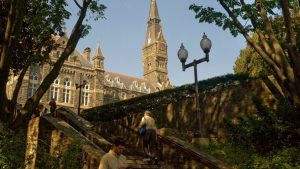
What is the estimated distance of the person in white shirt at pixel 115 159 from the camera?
19.4 feet

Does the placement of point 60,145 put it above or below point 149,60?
below

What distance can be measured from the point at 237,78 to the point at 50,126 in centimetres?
906

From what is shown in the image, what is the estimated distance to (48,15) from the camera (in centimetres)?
1434

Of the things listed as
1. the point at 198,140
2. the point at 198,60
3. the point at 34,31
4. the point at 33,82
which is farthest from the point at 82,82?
the point at 198,140

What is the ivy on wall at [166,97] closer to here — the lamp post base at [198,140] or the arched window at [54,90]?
the lamp post base at [198,140]

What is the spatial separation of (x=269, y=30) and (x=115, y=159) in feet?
23.5

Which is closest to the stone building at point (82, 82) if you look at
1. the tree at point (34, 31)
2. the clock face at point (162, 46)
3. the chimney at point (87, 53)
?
the chimney at point (87, 53)

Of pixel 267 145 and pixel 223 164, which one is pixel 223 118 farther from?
→ pixel 223 164

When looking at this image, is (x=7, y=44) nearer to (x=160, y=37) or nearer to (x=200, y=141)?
(x=200, y=141)

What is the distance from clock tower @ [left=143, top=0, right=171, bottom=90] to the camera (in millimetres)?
116062

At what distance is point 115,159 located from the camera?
6.01m

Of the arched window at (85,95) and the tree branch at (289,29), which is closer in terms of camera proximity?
the tree branch at (289,29)

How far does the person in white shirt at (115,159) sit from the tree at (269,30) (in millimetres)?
6270

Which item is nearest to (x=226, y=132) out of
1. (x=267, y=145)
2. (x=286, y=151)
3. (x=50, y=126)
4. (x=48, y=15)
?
(x=267, y=145)
